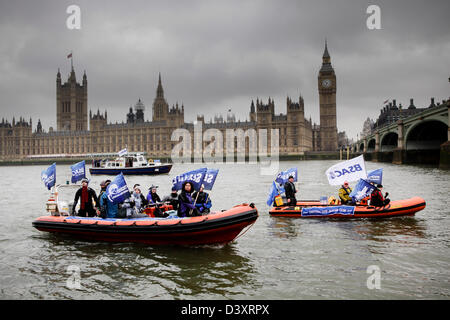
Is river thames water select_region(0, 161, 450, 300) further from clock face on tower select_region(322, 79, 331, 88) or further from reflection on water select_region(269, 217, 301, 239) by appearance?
clock face on tower select_region(322, 79, 331, 88)

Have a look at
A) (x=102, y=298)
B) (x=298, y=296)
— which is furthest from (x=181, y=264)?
(x=298, y=296)

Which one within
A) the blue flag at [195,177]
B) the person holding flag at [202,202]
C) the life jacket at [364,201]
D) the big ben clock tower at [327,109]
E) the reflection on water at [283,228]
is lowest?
the reflection on water at [283,228]

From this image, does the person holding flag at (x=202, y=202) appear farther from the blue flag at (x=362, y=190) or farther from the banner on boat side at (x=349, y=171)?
the blue flag at (x=362, y=190)

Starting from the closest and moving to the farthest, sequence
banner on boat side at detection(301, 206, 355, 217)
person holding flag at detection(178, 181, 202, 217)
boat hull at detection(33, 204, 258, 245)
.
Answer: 1. boat hull at detection(33, 204, 258, 245)
2. person holding flag at detection(178, 181, 202, 217)
3. banner on boat side at detection(301, 206, 355, 217)

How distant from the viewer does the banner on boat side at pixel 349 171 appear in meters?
12.1

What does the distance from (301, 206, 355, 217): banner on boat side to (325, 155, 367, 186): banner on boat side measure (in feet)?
2.77

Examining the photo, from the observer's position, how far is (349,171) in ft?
40.7

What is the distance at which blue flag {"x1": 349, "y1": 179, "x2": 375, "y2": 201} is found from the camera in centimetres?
1209

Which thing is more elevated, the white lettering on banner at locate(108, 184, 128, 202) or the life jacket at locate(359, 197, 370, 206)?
the white lettering on banner at locate(108, 184, 128, 202)

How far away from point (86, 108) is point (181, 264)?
521 feet

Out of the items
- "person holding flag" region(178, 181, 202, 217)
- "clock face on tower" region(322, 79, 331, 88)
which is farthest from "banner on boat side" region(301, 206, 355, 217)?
"clock face on tower" region(322, 79, 331, 88)

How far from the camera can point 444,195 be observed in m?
17.8

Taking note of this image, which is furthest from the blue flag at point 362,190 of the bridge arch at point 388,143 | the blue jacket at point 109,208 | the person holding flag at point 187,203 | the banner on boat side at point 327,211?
the bridge arch at point 388,143

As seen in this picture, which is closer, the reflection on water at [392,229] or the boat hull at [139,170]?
the reflection on water at [392,229]
